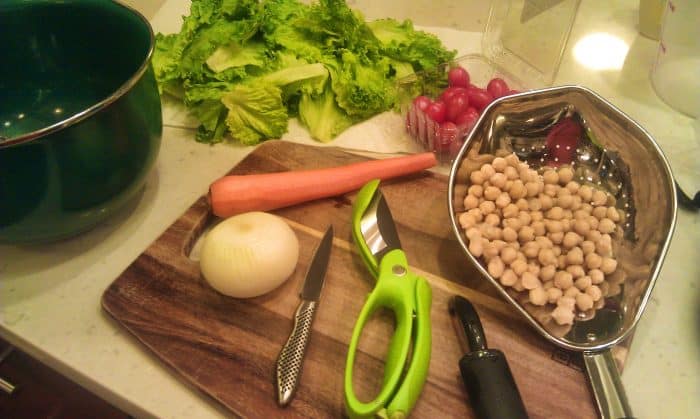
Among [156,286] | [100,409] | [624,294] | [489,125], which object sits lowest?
[100,409]

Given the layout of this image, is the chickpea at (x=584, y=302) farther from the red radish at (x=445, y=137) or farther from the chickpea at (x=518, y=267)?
the red radish at (x=445, y=137)

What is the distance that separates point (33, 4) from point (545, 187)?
0.84m

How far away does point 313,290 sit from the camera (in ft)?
2.18

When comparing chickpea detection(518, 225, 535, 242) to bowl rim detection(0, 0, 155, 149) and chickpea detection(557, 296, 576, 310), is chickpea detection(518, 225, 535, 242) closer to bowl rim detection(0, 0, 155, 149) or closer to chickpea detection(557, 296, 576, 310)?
chickpea detection(557, 296, 576, 310)

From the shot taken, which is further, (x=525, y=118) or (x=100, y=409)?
(x=100, y=409)

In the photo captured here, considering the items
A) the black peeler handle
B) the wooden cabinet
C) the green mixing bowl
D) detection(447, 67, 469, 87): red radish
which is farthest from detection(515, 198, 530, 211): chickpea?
the wooden cabinet

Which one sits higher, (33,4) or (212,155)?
(33,4)

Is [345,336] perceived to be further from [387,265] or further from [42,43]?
[42,43]

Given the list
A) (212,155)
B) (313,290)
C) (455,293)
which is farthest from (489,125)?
(212,155)

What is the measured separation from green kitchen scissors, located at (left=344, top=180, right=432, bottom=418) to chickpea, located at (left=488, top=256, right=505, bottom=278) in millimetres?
88

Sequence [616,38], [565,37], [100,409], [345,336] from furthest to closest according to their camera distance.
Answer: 1. [616,38]
2. [565,37]
3. [100,409]
4. [345,336]

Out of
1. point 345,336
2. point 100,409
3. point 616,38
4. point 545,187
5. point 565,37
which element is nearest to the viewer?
point 345,336

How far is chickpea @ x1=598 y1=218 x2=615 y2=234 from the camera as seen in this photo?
0.69m

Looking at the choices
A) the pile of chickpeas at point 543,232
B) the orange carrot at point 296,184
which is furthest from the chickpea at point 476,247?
the orange carrot at point 296,184
